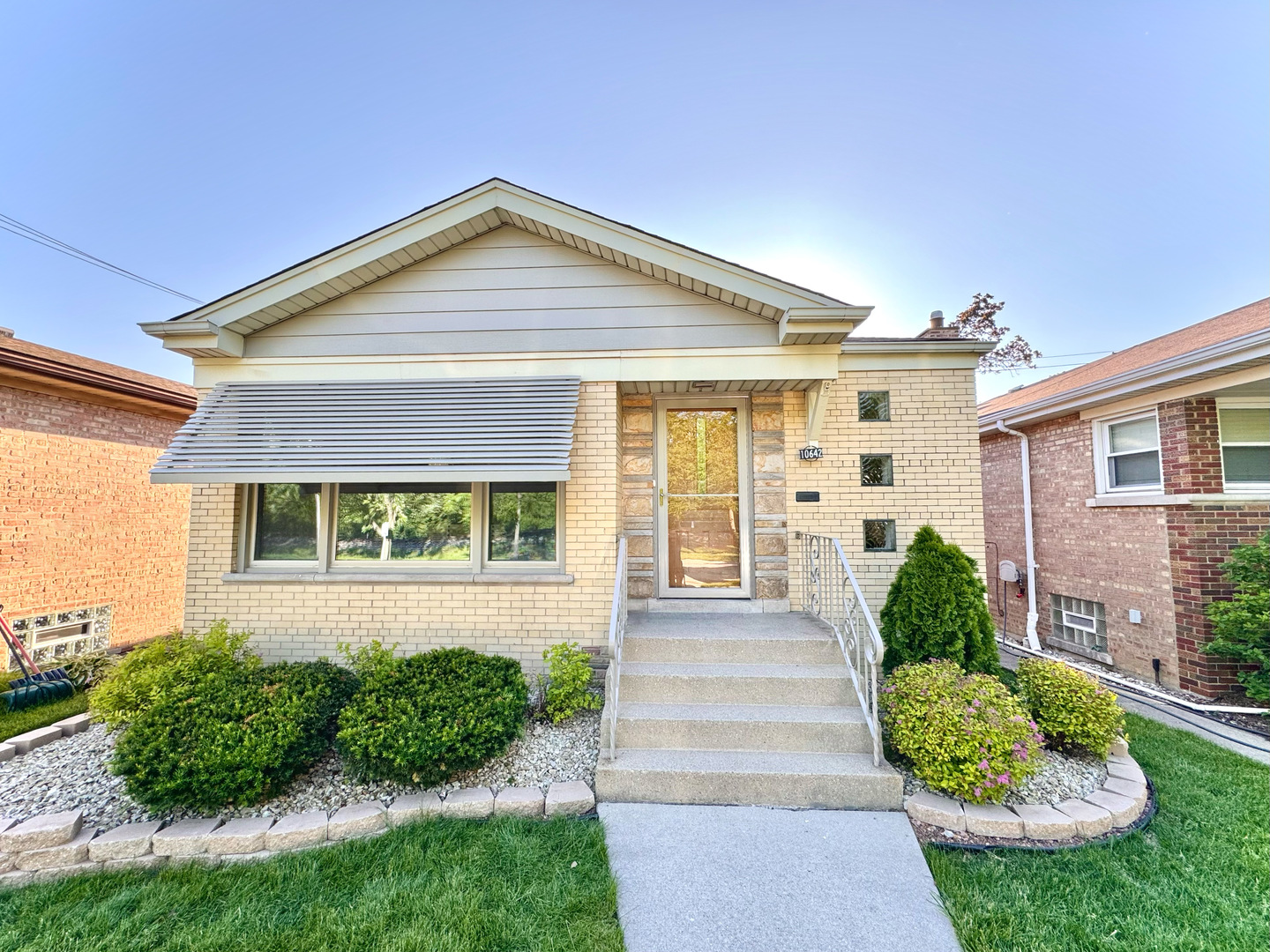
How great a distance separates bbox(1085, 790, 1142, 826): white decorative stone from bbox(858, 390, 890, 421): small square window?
3553 mm

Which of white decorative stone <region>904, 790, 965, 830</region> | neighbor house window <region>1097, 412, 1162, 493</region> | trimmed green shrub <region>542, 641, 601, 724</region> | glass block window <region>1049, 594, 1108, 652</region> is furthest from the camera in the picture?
glass block window <region>1049, 594, 1108, 652</region>

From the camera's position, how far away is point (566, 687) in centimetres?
425

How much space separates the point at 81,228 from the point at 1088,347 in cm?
3215

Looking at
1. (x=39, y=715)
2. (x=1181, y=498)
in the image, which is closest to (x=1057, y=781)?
(x=1181, y=498)

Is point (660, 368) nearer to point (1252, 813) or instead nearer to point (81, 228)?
point (1252, 813)

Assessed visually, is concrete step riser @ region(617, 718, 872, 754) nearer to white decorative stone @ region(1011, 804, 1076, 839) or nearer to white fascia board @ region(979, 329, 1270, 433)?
white decorative stone @ region(1011, 804, 1076, 839)

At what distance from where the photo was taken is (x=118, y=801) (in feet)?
11.3

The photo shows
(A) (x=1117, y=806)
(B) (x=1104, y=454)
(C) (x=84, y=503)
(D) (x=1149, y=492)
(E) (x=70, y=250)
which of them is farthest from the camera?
(E) (x=70, y=250)

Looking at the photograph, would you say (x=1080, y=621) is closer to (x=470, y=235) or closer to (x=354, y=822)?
(x=354, y=822)

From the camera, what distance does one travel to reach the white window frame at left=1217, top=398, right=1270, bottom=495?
5547 mm

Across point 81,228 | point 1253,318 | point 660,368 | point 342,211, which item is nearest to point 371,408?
point 660,368

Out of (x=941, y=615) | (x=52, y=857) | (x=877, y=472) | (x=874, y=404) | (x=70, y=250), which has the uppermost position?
(x=70, y=250)

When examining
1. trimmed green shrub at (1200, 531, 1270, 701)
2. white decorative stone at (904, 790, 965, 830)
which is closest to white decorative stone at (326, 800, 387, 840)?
white decorative stone at (904, 790, 965, 830)

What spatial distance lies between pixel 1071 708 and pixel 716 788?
281cm
